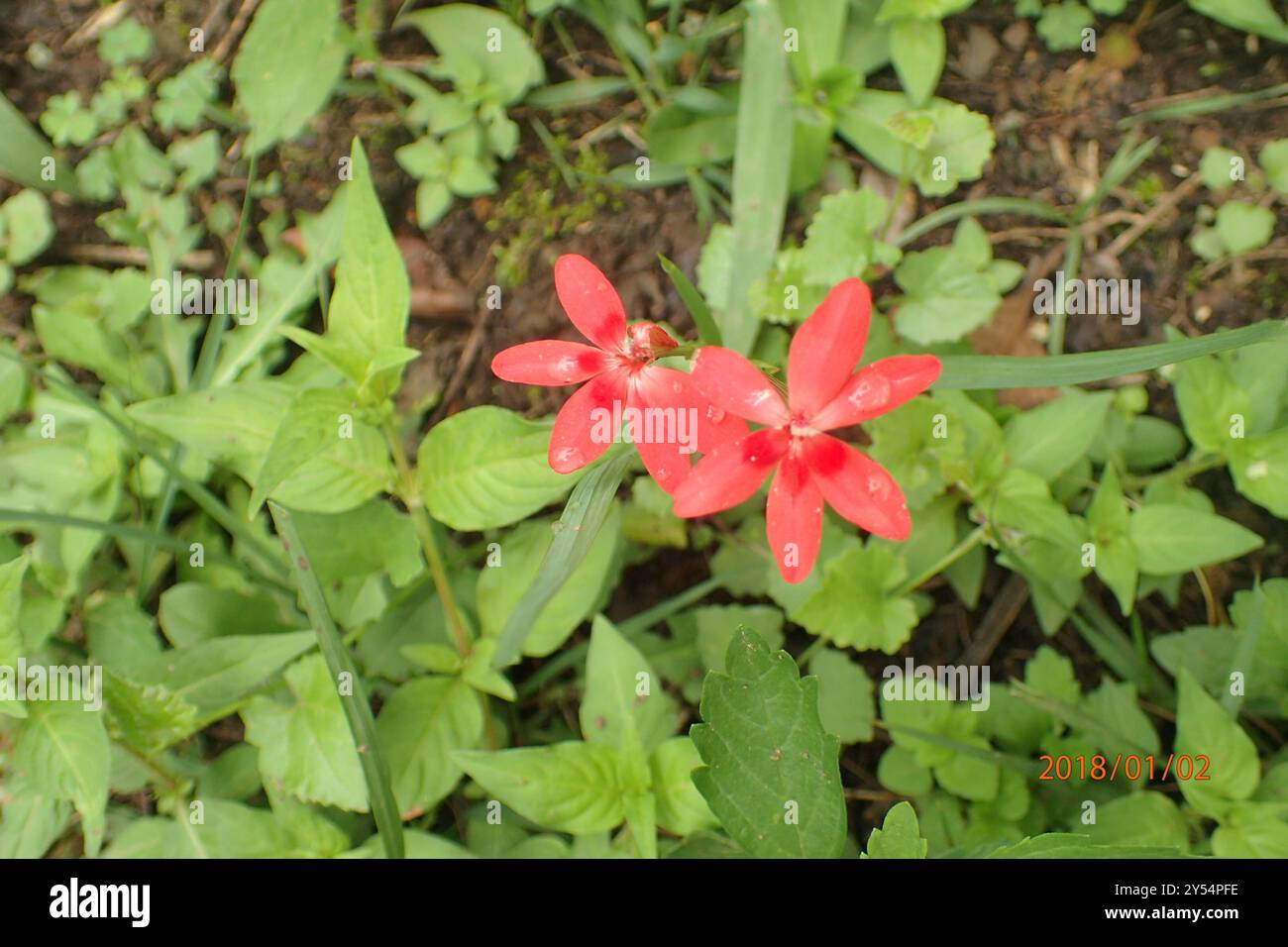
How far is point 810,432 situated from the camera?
5.11ft

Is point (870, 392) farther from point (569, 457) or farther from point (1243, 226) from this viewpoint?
point (1243, 226)

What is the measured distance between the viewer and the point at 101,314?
9.50ft

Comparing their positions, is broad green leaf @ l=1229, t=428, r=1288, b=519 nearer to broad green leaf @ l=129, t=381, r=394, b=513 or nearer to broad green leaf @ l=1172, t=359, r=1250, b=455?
broad green leaf @ l=1172, t=359, r=1250, b=455

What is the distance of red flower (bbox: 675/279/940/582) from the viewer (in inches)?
57.5

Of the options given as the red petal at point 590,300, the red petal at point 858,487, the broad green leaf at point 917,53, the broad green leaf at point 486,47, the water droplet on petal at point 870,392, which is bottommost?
the red petal at point 858,487

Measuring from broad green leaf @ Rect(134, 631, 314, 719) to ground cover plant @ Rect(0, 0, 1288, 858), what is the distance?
0.02 meters

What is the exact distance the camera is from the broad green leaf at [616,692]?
2.17 meters

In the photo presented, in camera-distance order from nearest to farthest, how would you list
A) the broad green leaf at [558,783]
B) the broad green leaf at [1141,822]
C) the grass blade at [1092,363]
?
the grass blade at [1092,363]
the broad green leaf at [558,783]
the broad green leaf at [1141,822]

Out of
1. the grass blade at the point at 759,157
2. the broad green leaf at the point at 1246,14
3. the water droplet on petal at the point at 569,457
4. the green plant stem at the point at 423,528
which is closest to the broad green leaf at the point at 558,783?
the green plant stem at the point at 423,528

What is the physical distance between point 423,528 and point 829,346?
3.48 feet

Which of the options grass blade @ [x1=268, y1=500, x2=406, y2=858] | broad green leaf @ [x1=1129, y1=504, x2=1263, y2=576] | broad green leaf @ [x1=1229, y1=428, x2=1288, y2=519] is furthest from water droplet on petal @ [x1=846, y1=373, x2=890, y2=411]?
broad green leaf @ [x1=1229, y1=428, x2=1288, y2=519]

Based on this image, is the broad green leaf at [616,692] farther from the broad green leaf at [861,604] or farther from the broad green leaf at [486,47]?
the broad green leaf at [486,47]

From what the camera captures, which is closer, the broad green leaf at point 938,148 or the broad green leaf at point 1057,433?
the broad green leaf at point 1057,433
